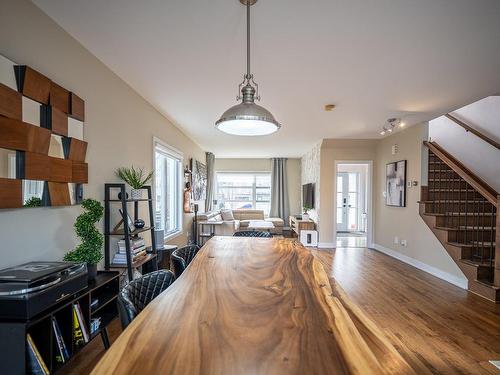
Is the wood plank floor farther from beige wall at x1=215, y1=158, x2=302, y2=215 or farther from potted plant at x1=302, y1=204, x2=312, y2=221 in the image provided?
beige wall at x1=215, y1=158, x2=302, y2=215

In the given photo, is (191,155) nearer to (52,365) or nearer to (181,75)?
(181,75)

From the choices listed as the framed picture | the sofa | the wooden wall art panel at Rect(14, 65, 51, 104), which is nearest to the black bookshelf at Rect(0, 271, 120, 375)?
the wooden wall art panel at Rect(14, 65, 51, 104)

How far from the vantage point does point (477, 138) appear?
4625 mm

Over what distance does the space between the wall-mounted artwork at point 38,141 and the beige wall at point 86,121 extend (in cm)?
10

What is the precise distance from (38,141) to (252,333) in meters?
1.80

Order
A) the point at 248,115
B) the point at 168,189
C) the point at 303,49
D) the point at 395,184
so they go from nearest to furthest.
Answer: the point at 248,115 → the point at 303,49 → the point at 168,189 → the point at 395,184

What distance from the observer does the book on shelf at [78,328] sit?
176 centimetres

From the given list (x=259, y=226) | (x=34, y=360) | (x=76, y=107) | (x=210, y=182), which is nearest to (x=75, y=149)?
(x=76, y=107)

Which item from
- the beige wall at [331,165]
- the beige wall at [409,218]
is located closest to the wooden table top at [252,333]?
the beige wall at [409,218]

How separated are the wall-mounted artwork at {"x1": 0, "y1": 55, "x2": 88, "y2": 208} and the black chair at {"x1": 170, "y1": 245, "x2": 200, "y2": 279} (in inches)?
35.8

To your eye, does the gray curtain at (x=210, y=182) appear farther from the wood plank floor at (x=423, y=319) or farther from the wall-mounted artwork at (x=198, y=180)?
the wood plank floor at (x=423, y=319)

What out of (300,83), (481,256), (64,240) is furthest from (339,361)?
(481,256)

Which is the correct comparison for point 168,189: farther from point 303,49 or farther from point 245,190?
point 245,190

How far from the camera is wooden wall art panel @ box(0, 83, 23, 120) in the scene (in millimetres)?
1511
